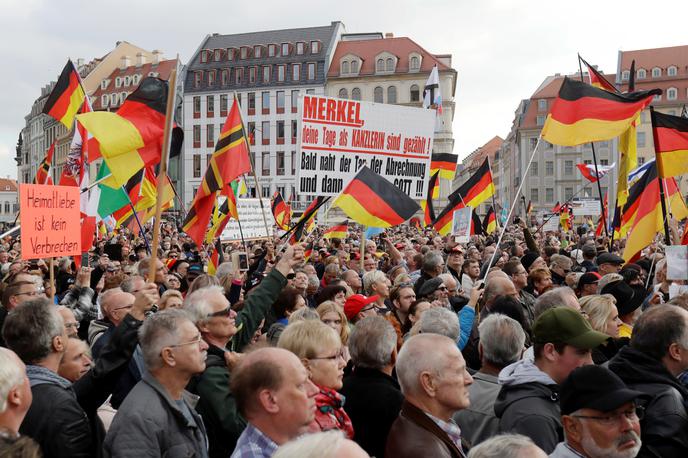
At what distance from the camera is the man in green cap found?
3.65 m

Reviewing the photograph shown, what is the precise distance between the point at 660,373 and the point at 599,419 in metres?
0.98

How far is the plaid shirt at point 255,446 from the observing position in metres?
3.03

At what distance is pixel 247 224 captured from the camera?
13.7 metres

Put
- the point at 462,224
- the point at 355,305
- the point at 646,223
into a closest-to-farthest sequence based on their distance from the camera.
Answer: the point at 355,305
the point at 646,223
the point at 462,224

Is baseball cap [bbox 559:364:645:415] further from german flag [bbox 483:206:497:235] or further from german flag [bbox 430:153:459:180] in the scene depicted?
german flag [bbox 483:206:497:235]

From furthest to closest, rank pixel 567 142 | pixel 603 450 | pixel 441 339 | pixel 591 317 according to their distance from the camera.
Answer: pixel 567 142
pixel 591 317
pixel 441 339
pixel 603 450

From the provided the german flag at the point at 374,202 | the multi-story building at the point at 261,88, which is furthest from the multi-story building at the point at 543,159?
the german flag at the point at 374,202

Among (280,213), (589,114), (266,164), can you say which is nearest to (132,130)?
(589,114)

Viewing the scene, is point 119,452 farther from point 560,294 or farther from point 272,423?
point 560,294

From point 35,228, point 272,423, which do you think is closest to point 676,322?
point 272,423

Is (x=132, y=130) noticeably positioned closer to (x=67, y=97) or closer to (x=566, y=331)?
(x=67, y=97)

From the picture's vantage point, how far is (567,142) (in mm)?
9047

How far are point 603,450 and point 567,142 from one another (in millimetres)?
6474

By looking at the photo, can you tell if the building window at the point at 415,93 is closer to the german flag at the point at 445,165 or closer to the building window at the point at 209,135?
the building window at the point at 209,135
